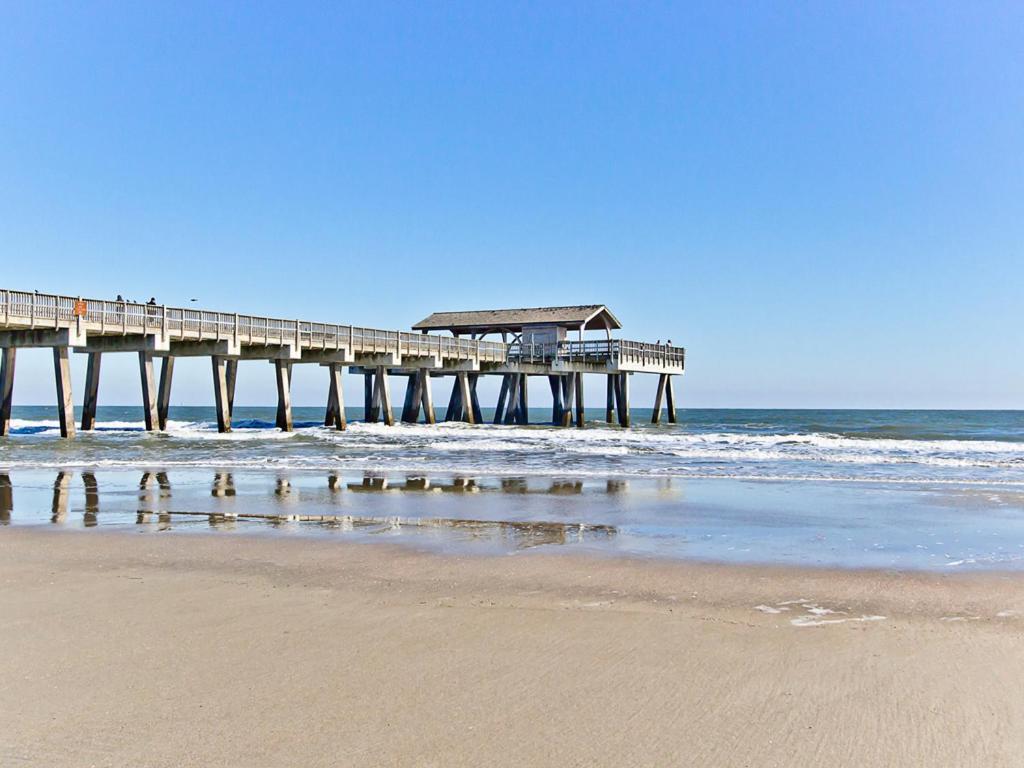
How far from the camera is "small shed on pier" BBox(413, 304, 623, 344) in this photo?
48.1m

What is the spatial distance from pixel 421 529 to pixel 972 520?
7.50m

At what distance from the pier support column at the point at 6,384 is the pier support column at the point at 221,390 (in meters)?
7.17

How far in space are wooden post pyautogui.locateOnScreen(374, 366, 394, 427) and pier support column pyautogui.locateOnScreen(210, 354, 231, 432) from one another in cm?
879

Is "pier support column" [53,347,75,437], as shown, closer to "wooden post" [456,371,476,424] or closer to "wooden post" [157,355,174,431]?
"wooden post" [157,355,174,431]

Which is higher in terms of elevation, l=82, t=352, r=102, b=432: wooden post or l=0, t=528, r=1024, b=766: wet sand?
l=82, t=352, r=102, b=432: wooden post

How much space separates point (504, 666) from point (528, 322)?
44.0 meters

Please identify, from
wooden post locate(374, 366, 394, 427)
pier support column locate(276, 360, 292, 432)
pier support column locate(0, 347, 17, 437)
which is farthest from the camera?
wooden post locate(374, 366, 394, 427)

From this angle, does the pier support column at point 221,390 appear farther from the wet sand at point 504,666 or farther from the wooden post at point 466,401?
the wet sand at point 504,666

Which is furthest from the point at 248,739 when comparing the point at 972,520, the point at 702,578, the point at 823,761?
the point at 972,520

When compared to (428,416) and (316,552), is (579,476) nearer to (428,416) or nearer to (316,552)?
(316,552)

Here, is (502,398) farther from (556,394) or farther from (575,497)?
(575,497)

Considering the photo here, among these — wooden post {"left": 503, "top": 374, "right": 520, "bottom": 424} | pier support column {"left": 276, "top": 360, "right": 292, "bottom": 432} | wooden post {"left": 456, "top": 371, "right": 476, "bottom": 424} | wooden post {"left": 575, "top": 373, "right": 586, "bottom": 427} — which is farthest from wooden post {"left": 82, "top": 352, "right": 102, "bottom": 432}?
wooden post {"left": 575, "top": 373, "right": 586, "bottom": 427}

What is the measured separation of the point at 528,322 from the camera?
159 feet

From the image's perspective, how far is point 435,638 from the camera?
17.9 feet
